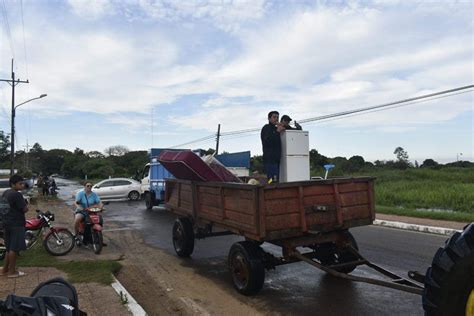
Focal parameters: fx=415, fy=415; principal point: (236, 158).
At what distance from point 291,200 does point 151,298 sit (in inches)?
98.4

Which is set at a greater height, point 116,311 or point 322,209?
point 322,209

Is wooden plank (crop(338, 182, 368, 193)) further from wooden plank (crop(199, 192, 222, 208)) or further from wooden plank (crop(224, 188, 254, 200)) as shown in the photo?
wooden plank (crop(199, 192, 222, 208))

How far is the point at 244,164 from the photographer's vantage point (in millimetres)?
18078

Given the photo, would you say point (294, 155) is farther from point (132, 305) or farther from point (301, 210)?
point (132, 305)

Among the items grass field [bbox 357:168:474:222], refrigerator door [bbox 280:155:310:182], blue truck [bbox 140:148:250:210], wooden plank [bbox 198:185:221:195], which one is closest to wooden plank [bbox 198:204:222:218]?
wooden plank [bbox 198:185:221:195]

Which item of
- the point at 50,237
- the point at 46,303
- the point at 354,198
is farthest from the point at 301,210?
the point at 50,237

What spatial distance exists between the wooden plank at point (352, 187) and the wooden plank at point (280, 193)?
30.9 inches

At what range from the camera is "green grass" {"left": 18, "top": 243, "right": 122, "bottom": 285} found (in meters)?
6.61

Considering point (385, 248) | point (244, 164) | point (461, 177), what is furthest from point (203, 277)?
point (461, 177)

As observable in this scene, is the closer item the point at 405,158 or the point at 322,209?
the point at 322,209

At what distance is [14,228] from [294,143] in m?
4.91

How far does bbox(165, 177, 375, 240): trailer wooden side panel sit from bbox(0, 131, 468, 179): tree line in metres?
3.21

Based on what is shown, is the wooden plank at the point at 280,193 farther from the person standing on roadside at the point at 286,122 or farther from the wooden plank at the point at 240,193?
the person standing on roadside at the point at 286,122

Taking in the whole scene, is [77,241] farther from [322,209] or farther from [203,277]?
[322,209]
